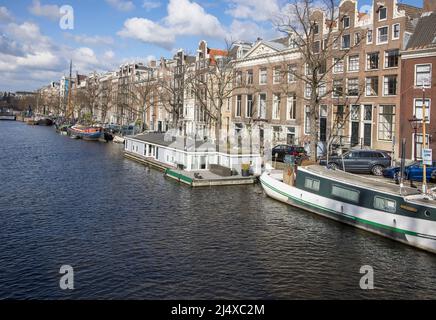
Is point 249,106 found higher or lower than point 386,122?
higher

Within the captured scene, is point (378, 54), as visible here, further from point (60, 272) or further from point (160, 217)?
point (60, 272)

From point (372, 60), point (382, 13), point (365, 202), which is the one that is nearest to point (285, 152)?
point (372, 60)

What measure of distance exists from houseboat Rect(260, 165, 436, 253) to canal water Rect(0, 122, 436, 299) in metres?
0.66

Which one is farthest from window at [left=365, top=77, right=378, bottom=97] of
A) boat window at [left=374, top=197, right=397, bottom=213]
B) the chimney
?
boat window at [left=374, top=197, right=397, bottom=213]

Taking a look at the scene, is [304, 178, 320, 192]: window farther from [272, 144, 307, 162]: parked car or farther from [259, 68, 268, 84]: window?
[259, 68, 268, 84]: window

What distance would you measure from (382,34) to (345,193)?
27.8m

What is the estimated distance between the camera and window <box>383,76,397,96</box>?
4609 cm

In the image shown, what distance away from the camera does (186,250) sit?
835 inches

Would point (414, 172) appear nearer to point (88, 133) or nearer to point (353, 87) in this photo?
point (353, 87)

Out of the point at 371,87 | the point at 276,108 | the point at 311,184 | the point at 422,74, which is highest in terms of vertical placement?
the point at 422,74

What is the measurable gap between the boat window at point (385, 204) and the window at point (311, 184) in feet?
16.4

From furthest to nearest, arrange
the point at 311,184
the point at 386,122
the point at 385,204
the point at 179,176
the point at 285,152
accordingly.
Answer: the point at 386,122
the point at 285,152
the point at 179,176
the point at 311,184
the point at 385,204

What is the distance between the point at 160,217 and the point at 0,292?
39.3 ft

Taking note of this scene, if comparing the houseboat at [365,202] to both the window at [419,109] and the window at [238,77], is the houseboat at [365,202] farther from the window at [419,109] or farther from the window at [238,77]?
the window at [238,77]
